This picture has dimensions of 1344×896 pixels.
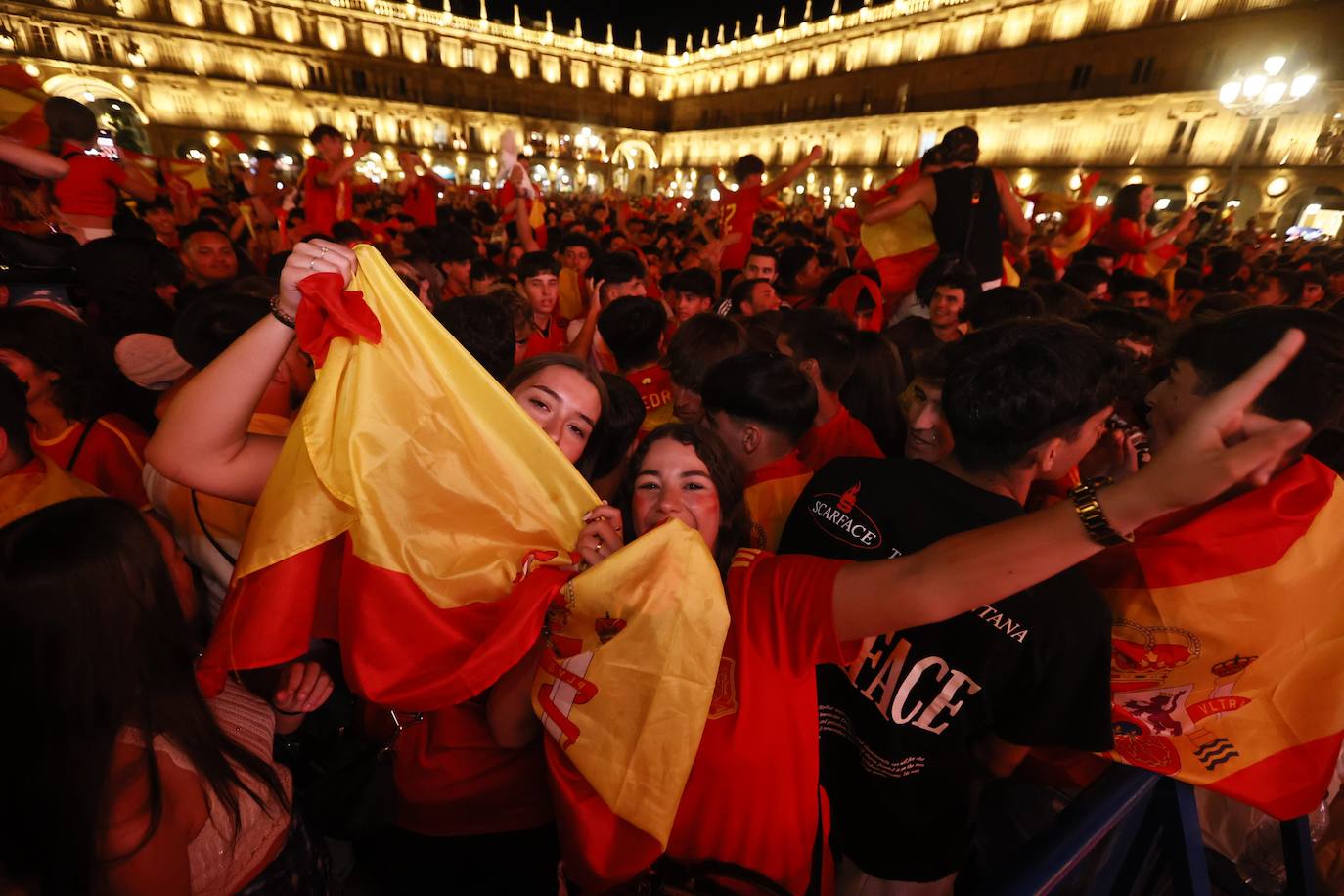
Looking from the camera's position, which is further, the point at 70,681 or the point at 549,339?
the point at 549,339

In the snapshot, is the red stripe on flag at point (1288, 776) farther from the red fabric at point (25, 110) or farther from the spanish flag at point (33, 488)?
the red fabric at point (25, 110)

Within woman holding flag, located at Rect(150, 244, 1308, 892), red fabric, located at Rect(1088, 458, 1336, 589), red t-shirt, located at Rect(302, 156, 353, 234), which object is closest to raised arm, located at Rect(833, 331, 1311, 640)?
woman holding flag, located at Rect(150, 244, 1308, 892)

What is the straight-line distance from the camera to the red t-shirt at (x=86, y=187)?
15.7 ft

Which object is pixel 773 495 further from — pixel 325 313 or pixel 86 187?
pixel 86 187

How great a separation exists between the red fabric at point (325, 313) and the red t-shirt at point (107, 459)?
1516 millimetres

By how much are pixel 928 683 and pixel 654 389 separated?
2.40m

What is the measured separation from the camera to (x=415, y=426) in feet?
5.48

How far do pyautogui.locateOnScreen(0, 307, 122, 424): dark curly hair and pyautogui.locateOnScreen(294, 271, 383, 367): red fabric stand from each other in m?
1.57

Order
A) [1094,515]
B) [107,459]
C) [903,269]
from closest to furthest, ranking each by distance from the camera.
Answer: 1. [1094,515]
2. [107,459]
3. [903,269]

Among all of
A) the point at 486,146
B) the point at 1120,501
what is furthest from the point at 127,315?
the point at 486,146

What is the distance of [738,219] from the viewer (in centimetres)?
720

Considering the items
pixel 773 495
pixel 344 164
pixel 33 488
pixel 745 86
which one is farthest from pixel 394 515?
pixel 745 86

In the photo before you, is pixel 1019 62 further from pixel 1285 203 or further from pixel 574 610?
pixel 574 610

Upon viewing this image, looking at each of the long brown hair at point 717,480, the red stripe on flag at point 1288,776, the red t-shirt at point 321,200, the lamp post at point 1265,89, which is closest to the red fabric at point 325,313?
the long brown hair at point 717,480
